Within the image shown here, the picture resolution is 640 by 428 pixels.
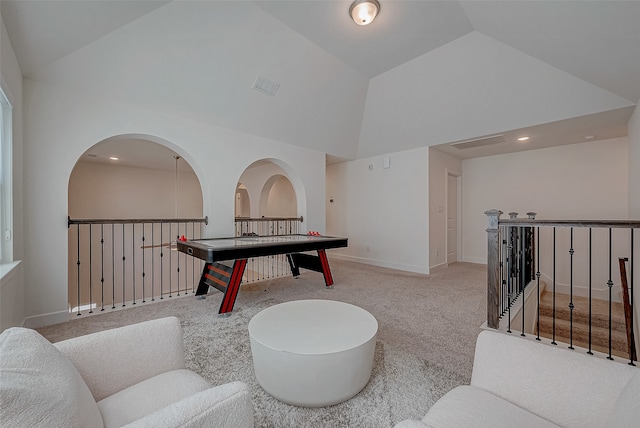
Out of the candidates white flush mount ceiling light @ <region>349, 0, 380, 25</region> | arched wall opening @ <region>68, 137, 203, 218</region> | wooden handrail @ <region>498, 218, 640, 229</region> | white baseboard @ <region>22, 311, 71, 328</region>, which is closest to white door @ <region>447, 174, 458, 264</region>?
wooden handrail @ <region>498, 218, 640, 229</region>

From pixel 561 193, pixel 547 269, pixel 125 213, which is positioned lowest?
pixel 547 269

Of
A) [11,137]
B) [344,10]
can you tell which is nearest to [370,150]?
[344,10]

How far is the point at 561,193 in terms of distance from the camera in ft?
15.7

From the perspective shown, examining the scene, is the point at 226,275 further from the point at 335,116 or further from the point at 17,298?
the point at 335,116

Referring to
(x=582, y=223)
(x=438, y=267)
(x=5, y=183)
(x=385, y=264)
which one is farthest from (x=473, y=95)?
(x=5, y=183)

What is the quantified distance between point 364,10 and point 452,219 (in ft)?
15.3

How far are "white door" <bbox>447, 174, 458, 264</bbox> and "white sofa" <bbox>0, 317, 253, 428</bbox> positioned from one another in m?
5.71

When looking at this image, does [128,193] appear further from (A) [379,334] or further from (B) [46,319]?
(A) [379,334]

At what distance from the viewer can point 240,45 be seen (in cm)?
308

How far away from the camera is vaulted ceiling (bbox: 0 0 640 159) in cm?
223

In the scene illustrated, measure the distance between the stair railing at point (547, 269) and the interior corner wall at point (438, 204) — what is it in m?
1.32

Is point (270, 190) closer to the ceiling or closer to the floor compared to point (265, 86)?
closer to the floor

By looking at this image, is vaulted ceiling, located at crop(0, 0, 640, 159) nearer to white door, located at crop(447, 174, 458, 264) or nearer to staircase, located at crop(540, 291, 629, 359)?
white door, located at crop(447, 174, 458, 264)

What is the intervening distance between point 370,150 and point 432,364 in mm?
4450
